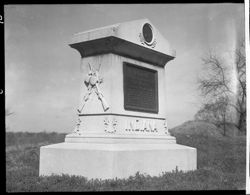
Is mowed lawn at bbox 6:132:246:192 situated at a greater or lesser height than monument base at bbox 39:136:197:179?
lesser

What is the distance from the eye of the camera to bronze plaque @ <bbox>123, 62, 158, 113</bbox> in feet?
28.7

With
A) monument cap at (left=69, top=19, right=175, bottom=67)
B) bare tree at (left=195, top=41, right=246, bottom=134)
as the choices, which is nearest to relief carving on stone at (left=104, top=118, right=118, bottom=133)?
monument cap at (left=69, top=19, right=175, bottom=67)

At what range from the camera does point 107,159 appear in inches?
296

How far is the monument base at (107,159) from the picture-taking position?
298 inches

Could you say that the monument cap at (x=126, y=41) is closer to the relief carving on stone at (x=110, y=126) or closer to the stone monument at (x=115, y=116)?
the stone monument at (x=115, y=116)

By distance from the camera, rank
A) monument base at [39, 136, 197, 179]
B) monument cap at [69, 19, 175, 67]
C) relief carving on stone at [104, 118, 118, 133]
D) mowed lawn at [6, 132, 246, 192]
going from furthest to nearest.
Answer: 1. monument cap at [69, 19, 175, 67]
2. relief carving on stone at [104, 118, 118, 133]
3. monument base at [39, 136, 197, 179]
4. mowed lawn at [6, 132, 246, 192]

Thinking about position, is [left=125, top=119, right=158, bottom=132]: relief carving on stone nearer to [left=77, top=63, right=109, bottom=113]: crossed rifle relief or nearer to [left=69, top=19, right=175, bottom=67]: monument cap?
[left=77, top=63, right=109, bottom=113]: crossed rifle relief

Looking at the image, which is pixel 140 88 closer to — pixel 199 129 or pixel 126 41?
pixel 126 41

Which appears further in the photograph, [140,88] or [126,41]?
[140,88]

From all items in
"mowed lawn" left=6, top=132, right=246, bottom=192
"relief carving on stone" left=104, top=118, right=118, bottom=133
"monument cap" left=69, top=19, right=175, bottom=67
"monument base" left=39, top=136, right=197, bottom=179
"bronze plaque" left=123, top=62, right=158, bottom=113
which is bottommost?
"mowed lawn" left=6, top=132, right=246, bottom=192

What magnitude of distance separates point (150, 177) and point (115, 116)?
155cm

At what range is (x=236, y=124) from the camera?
43.0 ft

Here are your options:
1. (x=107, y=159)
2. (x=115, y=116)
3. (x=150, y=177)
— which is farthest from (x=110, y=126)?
(x=150, y=177)

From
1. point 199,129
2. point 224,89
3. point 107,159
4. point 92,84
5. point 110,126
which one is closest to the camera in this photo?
point 107,159
